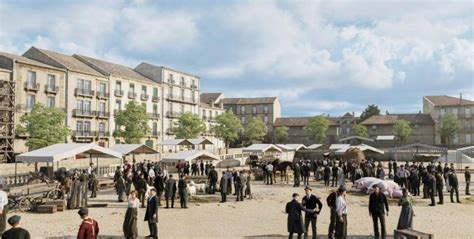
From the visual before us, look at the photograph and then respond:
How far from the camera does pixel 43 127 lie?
3784 cm

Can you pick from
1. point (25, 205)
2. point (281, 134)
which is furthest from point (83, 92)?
point (281, 134)

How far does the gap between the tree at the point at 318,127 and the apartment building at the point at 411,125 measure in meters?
7.56

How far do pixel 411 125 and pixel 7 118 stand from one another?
6667 cm

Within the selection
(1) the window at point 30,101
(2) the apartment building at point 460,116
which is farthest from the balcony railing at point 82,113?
(2) the apartment building at point 460,116

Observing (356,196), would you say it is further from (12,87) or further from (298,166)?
(12,87)

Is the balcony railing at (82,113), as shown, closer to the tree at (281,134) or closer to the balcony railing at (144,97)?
the balcony railing at (144,97)

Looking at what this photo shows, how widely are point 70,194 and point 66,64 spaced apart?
109ft

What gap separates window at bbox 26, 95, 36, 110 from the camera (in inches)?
1665

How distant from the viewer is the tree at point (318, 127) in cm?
8294

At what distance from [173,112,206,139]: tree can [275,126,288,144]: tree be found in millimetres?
28480

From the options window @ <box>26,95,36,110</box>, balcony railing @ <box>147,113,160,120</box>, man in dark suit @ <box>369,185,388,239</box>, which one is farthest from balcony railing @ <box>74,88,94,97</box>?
man in dark suit @ <box>369,185,388,239</box>

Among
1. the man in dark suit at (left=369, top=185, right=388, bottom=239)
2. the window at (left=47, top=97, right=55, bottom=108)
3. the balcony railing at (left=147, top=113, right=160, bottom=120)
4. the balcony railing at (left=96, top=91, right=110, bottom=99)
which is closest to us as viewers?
the man in dark suit at (left=369, top=185, right=388, bottom=239)

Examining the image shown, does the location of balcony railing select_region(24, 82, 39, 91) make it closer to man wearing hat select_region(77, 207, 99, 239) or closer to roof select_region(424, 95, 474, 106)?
man wearing hat select_region(77, 207, 99, 239)

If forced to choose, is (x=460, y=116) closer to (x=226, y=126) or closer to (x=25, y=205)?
(x=226, y=126)
